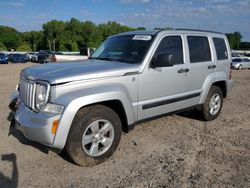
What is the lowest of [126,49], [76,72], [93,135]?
[93,135]

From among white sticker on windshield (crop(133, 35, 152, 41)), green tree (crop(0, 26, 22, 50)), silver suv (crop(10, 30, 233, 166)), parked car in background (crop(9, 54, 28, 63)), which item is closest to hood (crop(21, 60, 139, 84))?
silver suv (crop(10, 30, 233, 166))

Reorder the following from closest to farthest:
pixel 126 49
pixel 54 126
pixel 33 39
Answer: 1. pixel 54 126
2. pixel 126 49
3. pixel 33 39

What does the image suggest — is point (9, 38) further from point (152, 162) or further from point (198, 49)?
point (152, 162)

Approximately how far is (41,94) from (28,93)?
0.35 metres

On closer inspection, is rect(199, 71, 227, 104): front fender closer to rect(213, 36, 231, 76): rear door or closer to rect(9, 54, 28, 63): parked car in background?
rect(213, 36, 231, 76): rear door

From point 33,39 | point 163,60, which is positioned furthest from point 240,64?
point 33,39

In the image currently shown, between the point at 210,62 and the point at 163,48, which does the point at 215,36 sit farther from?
the point at 163,48

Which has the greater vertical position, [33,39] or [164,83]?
[33,39]

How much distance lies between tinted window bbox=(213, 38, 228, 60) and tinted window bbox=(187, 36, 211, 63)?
15.1 inches

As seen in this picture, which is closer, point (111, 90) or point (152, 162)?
point (111, 90)

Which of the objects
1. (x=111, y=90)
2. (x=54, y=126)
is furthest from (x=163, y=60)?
(x=54, y=126)

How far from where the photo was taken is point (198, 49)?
559cm

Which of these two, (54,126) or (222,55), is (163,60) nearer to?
(54,126)

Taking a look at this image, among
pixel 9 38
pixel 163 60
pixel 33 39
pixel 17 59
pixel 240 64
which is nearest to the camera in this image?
pixel 163 60
